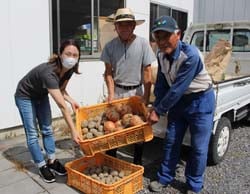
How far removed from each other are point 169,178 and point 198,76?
3.99 feet

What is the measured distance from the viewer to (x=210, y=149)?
3973 mm

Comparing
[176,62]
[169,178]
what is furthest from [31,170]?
[176,62]

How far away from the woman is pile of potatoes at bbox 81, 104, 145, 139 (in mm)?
182

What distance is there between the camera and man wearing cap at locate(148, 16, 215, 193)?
3039 millimetres

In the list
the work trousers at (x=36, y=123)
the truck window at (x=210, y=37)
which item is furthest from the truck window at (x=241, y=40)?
the work trousers at (x=36, y=123)

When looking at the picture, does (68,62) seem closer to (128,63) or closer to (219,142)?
(128,63)

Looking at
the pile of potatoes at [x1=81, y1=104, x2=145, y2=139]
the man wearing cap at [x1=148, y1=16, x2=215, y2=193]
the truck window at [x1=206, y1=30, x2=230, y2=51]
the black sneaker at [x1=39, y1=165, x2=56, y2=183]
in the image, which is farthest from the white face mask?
the truck window at [x1=206, y1=30, x2=230, y2=51]

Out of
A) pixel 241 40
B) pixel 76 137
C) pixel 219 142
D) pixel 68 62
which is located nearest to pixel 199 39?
pixel 241 40

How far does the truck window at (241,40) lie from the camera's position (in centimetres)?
606

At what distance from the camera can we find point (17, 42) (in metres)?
5.02

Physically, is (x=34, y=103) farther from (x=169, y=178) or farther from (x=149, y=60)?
Result: (x=169, y=178)

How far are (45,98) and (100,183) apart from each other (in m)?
1.21

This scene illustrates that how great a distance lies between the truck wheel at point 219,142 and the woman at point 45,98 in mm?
1813

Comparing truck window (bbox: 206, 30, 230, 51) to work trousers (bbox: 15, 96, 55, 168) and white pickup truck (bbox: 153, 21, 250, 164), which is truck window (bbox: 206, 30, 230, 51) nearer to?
white pickup truck (bbox: 153, 21, 250, 164)
